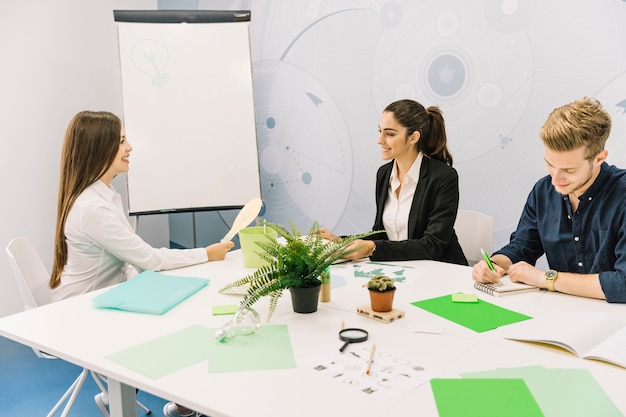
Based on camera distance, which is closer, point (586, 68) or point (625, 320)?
point (625, 320)

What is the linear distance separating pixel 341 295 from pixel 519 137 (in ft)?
5.81

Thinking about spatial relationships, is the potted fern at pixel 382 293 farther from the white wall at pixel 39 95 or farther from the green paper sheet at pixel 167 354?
the white wall at pixel 39 95

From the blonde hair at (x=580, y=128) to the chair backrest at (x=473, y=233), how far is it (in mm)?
844

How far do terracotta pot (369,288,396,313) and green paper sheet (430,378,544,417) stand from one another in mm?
373

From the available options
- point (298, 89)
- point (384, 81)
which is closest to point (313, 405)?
point (384, 81)

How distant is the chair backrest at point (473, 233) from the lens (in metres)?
2.58

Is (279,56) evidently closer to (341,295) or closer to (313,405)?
(341,295)

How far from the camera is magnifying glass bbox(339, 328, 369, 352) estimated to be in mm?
1354

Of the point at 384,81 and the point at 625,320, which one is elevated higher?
the point at 384,81

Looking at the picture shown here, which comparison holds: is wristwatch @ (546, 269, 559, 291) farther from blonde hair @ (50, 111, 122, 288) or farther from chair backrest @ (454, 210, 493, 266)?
blonde hair @ (50, 111, 122, 288)

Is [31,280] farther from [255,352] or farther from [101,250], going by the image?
[255,352]

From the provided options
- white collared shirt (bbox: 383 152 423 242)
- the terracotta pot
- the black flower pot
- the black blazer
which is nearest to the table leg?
the black flower pot

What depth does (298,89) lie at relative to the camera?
3.88 metres

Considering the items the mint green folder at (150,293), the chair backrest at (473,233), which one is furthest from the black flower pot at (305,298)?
the chair backrest at (473,233)
